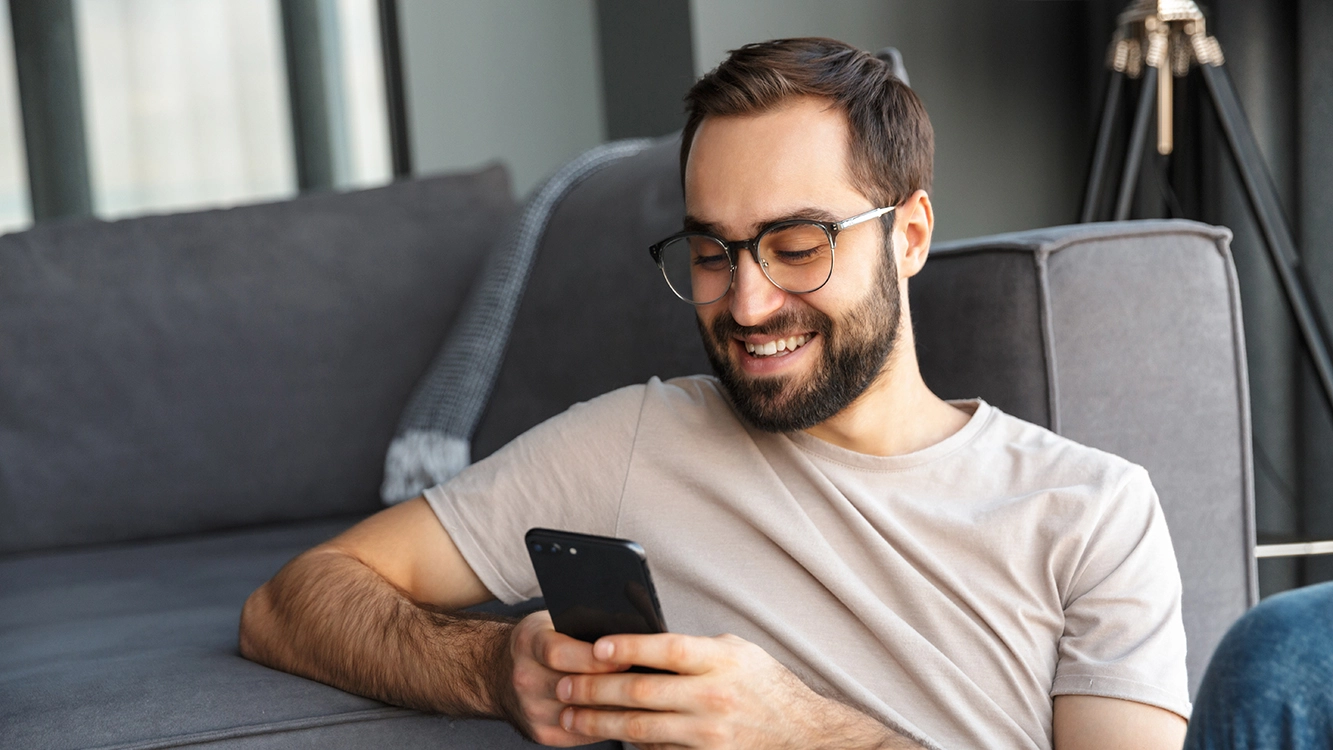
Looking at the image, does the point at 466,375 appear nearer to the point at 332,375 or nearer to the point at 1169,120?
the point at 332,375

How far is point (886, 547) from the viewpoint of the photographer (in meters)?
1.06

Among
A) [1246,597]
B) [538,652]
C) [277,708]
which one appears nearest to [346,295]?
[277,708]

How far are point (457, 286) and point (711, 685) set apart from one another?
47.9 inches

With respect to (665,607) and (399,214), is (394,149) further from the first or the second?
(665,607)

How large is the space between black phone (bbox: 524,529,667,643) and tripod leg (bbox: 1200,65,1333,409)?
132 cm

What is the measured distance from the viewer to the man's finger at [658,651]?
32.8 inches

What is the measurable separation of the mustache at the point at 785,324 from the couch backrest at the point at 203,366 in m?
0.91

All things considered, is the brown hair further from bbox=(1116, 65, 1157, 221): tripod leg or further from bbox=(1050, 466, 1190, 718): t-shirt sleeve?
bbox=(1116, 65, 1157, 221): tripod leg

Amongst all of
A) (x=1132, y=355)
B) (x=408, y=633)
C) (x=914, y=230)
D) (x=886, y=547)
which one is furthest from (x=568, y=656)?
(x=1132, y=355)

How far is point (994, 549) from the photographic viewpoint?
3.43 ft

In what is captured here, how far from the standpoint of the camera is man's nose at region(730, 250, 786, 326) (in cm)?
108

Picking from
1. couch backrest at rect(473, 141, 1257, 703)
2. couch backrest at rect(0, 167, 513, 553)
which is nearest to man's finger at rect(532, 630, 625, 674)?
couch backrest at rect(473, 141, 1257, 703)

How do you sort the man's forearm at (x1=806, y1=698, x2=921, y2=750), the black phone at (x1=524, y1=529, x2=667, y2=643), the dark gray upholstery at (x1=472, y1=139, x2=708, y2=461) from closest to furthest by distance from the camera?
the black phone at (x1=524, y1=529, x2=667, y2=643), the man's forearm at (x1=806, y1=698, x2=921, y2=750), the dark gray upholstery at (x1=472, y1=139, x2=708, y2=461)

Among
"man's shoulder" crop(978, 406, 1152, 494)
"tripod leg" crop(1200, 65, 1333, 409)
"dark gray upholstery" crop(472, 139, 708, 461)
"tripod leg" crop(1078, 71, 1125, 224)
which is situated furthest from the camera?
"tripod leg" crop(1078, 71, 1125, 224)
